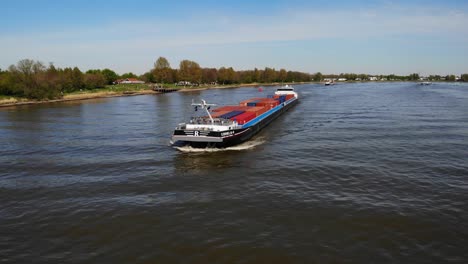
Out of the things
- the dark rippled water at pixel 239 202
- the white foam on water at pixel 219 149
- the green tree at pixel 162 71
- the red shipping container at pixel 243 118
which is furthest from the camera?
the green tree at pixel 162 71

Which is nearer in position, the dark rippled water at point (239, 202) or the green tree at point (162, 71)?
the dark rippled water at point (239, 202)

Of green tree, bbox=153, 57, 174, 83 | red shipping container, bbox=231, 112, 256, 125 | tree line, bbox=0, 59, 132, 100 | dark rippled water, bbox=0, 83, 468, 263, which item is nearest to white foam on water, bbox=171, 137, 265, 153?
dark rippled water, bbox=0, 83, 468, 263

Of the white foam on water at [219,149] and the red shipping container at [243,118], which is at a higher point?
the red shipping container at [243,118]

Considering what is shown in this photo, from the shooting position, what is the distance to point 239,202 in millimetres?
19250

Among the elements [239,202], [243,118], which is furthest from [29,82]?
[239,202]

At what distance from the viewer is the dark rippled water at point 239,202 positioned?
14.2 meters

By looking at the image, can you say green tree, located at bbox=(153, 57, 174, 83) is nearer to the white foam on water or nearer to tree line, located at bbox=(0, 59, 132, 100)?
tree line, located at bbox=(0, 59, 132, 100)

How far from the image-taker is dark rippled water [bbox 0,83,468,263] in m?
14.2

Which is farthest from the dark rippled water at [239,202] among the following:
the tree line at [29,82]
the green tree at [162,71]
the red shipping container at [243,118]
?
the green tree at [162,71]

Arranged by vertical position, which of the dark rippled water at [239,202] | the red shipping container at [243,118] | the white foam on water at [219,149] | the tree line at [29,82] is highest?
the tree line at [29,82]

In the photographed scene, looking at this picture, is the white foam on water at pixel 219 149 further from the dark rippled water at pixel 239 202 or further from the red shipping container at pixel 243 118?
the red shipping container at pixel 243 118

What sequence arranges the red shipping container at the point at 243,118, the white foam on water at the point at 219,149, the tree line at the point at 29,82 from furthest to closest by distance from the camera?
1. the tree line at the point at 29,82
2. the red shipping container at the point at 243,118
3. the white foam on water at the point at 219,149

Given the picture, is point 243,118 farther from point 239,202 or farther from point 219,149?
point 239,202

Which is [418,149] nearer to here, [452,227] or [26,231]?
[452,227]
